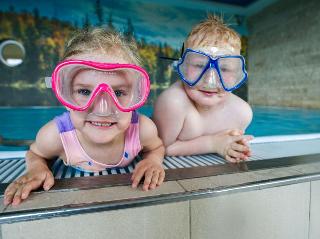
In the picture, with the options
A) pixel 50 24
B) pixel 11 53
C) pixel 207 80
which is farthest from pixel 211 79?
pixel 11 53

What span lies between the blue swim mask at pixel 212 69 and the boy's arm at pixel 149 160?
44 cm

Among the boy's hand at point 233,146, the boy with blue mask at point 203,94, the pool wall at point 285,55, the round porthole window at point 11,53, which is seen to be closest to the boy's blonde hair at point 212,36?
the boy with blue mask at point 203,94

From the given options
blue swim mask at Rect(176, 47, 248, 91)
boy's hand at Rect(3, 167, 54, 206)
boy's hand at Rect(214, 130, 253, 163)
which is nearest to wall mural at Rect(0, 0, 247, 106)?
blue swim mask at Rect(176, 47, 248, 91)

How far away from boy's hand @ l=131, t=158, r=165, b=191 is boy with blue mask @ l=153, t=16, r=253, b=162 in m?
0.47

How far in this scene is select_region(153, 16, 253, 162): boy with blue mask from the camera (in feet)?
5.08

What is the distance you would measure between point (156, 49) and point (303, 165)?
38.5ft

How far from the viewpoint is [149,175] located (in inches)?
43.9

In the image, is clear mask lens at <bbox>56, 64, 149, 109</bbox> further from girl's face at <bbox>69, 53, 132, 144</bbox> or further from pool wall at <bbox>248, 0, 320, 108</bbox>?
pool wall at <bbox>248, 0, 320, 108</bbox>

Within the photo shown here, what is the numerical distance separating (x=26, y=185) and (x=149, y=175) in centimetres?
50

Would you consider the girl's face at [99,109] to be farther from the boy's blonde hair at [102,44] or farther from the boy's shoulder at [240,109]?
the boy's shoulder at [240,109]

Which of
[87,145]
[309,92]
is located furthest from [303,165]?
[309,92]

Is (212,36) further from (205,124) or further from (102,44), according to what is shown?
(102,44)

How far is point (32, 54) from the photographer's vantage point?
34.9 feet

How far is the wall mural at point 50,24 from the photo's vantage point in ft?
33.6
